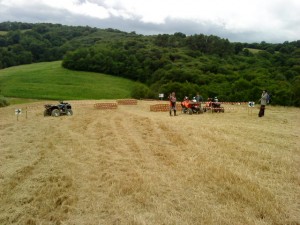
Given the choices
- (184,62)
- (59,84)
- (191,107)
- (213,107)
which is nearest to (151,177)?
(191,107)

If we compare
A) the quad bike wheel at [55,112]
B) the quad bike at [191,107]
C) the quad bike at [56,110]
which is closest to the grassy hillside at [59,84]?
the quad bike at [56,110]

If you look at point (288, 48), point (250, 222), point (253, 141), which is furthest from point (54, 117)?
point (288, 48)

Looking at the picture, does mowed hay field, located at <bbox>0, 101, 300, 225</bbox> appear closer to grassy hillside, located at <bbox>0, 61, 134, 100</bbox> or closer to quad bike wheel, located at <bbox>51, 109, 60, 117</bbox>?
quad bike wheel, located at <bbox>51, 109, 60, 117</bbox>

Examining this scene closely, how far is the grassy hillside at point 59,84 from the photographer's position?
6025cm

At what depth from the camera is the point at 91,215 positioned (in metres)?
7.70

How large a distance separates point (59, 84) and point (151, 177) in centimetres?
6119

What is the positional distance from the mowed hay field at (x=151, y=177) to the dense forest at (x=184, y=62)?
106 feet

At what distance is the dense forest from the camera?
173ft

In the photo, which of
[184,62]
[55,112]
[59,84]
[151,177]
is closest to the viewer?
[151,177]

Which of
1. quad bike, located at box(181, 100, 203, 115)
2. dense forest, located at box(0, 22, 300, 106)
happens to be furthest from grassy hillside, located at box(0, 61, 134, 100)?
quad bike, located at box(181, 100, 203, 115)

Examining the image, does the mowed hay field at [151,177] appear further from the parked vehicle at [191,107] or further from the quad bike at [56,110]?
the parked vehicle at [191,107]

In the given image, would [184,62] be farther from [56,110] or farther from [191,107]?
[56,110]

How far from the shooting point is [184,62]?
74125 millimetres

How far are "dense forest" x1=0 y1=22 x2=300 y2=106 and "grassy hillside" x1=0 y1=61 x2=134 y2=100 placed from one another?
158 inches
